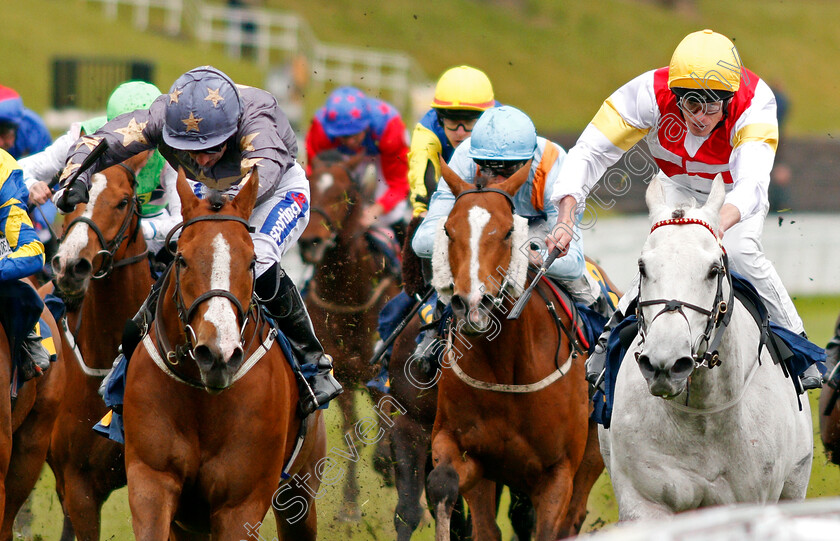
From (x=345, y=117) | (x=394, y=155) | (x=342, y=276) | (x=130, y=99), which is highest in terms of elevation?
(x=130, y=99)

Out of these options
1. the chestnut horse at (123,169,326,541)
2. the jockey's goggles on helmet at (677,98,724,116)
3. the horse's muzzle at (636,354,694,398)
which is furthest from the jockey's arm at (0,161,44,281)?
the jockey's goggles on helmet at (677,98,724,116)

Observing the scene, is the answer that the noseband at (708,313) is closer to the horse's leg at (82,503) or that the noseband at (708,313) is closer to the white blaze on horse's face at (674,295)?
the white blaze on horse's face at (674,295)

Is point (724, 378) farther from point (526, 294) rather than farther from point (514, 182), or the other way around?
point (514, 182)

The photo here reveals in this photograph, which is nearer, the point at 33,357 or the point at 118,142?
the point at 118,142

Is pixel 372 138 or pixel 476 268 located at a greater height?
pixel 476 268

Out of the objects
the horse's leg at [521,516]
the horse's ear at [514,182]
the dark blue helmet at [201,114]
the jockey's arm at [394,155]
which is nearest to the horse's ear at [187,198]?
the dark blue helmet at [201,114]

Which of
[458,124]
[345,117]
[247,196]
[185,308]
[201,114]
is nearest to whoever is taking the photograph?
[185,308]

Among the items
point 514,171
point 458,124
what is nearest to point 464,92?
point 458,124

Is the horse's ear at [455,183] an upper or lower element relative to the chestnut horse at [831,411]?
upper

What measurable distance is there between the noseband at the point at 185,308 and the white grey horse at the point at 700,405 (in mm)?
1468

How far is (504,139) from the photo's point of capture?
6.00 metres

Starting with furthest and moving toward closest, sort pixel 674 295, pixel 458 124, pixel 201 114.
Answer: pixel 458 124 → pixel 201 114 → pixel 674 295

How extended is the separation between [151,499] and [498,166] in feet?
7.96

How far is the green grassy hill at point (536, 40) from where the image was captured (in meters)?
25.4
